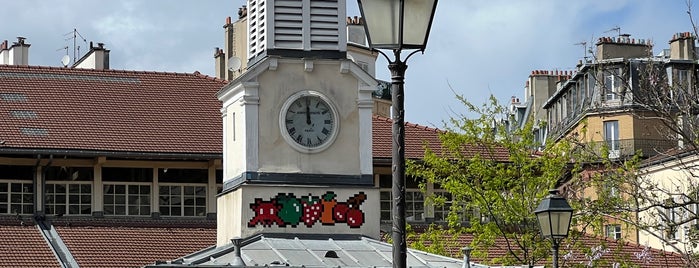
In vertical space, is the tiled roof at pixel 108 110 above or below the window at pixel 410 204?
above

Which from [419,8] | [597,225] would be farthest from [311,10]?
[419,8]

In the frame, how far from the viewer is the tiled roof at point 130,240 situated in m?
42.5

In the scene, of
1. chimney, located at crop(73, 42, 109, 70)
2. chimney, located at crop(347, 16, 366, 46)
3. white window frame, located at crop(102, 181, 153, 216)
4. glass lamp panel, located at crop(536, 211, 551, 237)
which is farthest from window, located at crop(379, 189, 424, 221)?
glass lamp panel, located at crop(536, 211, 551, 237)

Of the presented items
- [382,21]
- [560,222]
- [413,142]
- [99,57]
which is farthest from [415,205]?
[382,21]

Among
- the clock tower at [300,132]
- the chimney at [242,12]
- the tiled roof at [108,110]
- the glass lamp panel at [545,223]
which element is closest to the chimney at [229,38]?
the chimney at [242,12]

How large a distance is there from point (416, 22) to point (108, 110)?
3458 centimetres

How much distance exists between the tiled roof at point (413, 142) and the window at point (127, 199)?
581 centimetres

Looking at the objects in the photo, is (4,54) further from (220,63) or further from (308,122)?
(308,122)

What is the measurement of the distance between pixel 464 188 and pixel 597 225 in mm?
3153

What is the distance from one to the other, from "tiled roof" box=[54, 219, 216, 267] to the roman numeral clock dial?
9419 mm

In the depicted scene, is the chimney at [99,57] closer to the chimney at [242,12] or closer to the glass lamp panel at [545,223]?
the chimney at [242,12]

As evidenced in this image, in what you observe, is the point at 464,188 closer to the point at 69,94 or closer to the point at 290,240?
the point at 290,240

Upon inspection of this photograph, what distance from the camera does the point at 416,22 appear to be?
15.8m

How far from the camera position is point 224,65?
65750 millimetres
